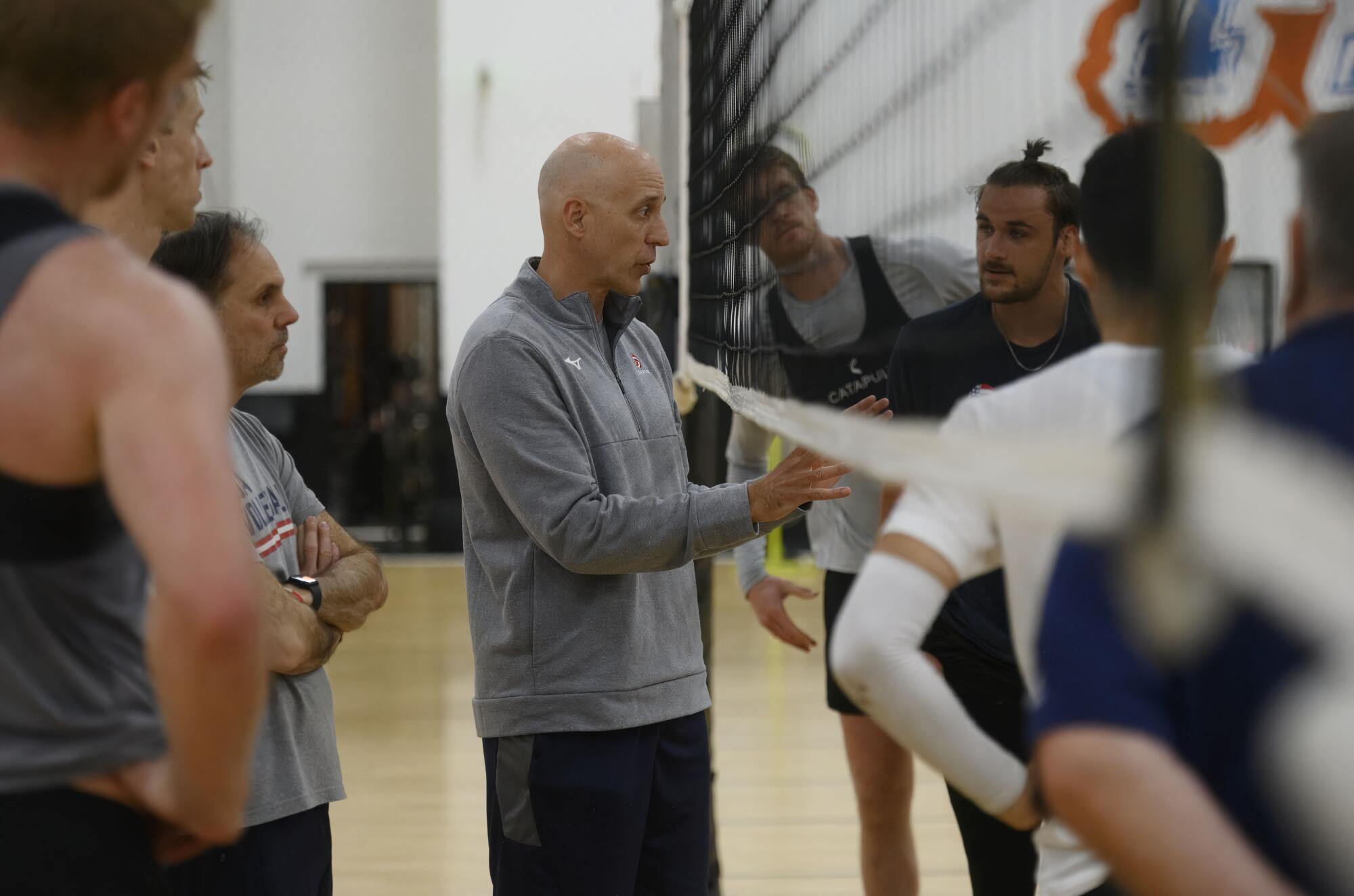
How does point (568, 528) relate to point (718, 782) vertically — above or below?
above

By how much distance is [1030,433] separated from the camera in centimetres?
83

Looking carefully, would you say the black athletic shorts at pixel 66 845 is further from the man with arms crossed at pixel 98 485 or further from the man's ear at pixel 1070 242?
the man's ear at pixel 1070 242

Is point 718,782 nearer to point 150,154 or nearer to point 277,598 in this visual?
point 277,598

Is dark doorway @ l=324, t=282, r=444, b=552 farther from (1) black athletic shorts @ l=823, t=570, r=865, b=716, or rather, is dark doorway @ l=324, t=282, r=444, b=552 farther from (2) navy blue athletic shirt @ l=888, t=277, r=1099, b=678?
(2) navy blue athletic shirt @ l=888, t=277, r=1099, b=678

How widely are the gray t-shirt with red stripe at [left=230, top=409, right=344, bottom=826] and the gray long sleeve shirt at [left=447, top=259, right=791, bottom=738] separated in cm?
29

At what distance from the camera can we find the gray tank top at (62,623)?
3.14 ft

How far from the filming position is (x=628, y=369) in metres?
2.35

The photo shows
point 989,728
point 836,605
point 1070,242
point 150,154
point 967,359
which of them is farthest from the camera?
point 836,605

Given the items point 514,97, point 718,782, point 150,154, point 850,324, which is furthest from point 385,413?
point 150,154

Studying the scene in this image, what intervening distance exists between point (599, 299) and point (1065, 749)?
1.71m

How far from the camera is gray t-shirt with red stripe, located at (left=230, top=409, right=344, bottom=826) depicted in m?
1.87

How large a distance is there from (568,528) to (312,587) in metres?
0.40

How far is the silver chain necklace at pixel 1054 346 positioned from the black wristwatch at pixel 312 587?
3.93 ft

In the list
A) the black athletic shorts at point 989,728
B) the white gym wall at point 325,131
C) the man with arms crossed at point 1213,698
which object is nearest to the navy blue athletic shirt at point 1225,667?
the man with arms crossed at point 1213,698
